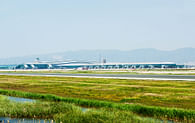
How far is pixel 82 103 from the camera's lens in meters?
29.0

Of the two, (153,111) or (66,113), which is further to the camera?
(153,111)

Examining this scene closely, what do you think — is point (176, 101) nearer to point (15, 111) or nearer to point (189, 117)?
point (189, 117)

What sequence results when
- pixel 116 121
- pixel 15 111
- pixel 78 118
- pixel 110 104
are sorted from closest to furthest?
1. pixel 116 121
2. pixel 78 118
3. pixel 15 111
4. pixel 110 104

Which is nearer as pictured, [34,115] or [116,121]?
[116,121]

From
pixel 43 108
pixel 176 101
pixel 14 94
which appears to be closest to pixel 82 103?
pixel 43 108

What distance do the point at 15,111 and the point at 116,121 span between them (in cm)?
1045

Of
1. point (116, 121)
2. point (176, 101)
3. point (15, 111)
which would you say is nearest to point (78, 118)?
point (116, 121)

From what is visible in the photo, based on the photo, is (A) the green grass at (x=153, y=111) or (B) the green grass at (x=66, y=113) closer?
(B) the green grass at (x=66, y=113)

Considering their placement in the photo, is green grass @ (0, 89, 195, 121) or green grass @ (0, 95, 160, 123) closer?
green grass @ (0, 95, 160, 123)

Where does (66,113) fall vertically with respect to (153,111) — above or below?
above

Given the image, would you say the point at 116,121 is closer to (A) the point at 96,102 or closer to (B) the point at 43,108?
(B) the point at 43,108

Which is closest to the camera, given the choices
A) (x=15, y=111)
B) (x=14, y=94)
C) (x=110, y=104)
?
(x=15, y=111)

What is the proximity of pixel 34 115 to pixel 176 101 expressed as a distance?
15.2m

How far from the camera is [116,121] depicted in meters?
17.3
